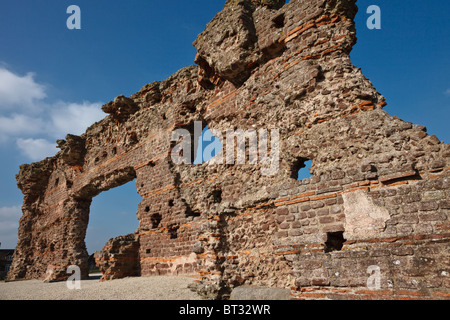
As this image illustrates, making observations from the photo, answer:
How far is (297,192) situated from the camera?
4574 millimetres

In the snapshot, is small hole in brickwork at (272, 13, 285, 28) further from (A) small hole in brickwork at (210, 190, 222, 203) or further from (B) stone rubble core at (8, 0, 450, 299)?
(A) small hole in brickwork at (210, 190, 222, 203)

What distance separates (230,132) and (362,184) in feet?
14.8

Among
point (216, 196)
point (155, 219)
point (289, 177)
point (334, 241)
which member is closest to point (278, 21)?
point (289, 177)

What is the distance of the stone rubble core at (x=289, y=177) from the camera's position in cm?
355

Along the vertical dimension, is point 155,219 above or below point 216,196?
below

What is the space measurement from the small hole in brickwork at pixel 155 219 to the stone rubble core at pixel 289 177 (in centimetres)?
7

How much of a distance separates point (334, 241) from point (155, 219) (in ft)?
24.2

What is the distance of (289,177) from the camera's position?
19.2 feet

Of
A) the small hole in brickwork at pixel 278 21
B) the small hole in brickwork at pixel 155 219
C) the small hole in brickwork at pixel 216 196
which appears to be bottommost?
the small hole in brickwork at pixel 155 219

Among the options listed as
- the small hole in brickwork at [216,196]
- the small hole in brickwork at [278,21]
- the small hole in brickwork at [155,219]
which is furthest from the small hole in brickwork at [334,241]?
the small hole in brickwork at [155,219]

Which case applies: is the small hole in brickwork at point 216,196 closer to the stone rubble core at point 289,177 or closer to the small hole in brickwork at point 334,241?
the stone rubble core at point 289,177

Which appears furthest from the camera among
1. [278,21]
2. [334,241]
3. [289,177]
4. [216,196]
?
[216,196]

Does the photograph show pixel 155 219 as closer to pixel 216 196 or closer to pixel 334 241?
pixel 216 196
